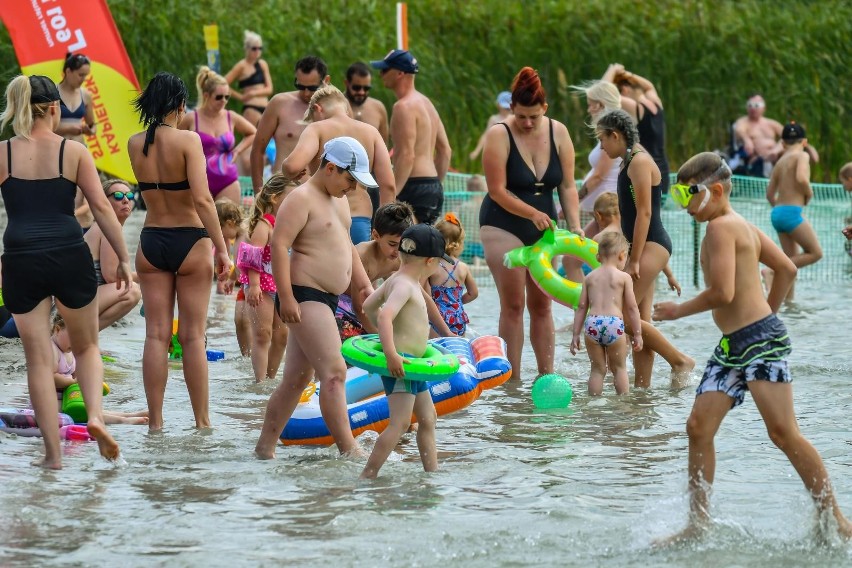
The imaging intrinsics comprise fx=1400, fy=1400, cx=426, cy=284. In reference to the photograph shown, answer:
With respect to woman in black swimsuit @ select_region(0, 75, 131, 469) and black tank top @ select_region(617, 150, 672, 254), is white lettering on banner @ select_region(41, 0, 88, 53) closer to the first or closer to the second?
black tank top @ select_region(617, 150, 672, 254)

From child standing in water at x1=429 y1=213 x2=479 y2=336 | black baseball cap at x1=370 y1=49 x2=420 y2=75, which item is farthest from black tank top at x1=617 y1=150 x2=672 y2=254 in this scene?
black baseball cap at x1=370 y1=49 x2=420 y2=75

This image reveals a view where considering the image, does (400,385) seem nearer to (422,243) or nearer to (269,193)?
(422,243)

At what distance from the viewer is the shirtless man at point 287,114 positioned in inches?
383

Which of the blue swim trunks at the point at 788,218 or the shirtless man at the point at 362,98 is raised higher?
the shirtless man at the point at 362,98

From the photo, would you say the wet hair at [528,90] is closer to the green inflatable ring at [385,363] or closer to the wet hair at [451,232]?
the wet hair at [451,232]

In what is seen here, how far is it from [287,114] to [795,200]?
5.12m

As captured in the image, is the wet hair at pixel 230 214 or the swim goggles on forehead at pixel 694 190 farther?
the wet hair at pixel 230 214

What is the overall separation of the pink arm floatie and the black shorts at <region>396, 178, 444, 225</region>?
165cm

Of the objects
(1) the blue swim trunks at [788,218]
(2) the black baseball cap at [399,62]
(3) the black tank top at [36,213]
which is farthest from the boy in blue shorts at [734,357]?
(1) the blue swim trunks at [788,218]

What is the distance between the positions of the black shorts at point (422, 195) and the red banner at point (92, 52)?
12.8ft

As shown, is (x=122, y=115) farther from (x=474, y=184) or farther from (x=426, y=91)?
(x=426, y=91)

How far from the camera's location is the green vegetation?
825 inches

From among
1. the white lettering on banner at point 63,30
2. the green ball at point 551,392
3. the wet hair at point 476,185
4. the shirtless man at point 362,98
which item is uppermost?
the white lettering on banner at point 63,30

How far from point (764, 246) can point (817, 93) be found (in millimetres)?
17050
